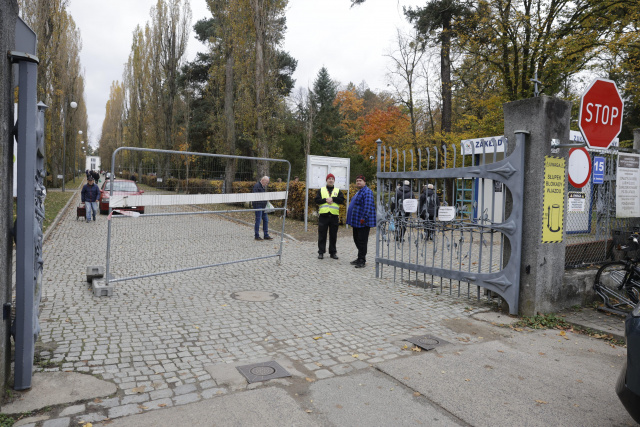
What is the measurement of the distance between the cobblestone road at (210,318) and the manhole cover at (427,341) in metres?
0.15

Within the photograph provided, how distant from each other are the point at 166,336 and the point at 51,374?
49.9 inches

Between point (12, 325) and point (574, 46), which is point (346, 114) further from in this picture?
point (12, 325)

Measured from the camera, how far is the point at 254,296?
6.76 m

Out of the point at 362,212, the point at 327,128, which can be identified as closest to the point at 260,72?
the point at 362,212

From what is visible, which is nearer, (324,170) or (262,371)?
(262,371)

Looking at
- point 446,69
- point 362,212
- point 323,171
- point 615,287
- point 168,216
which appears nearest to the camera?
point 615,287

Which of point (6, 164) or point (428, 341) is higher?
point (6, 164)

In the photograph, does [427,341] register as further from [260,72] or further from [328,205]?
[260,72]

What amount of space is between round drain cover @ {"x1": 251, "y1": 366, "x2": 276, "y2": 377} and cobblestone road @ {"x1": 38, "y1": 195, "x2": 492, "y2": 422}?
28 centimetres

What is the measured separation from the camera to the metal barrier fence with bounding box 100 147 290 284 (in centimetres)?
637

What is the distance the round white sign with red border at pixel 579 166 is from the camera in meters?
6.13

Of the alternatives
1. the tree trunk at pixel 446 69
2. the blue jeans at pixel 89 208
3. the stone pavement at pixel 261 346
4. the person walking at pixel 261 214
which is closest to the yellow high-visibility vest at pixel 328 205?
the person walking at pixel 261 214

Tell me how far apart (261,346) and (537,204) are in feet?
12.8

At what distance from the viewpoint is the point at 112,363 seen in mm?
4031
